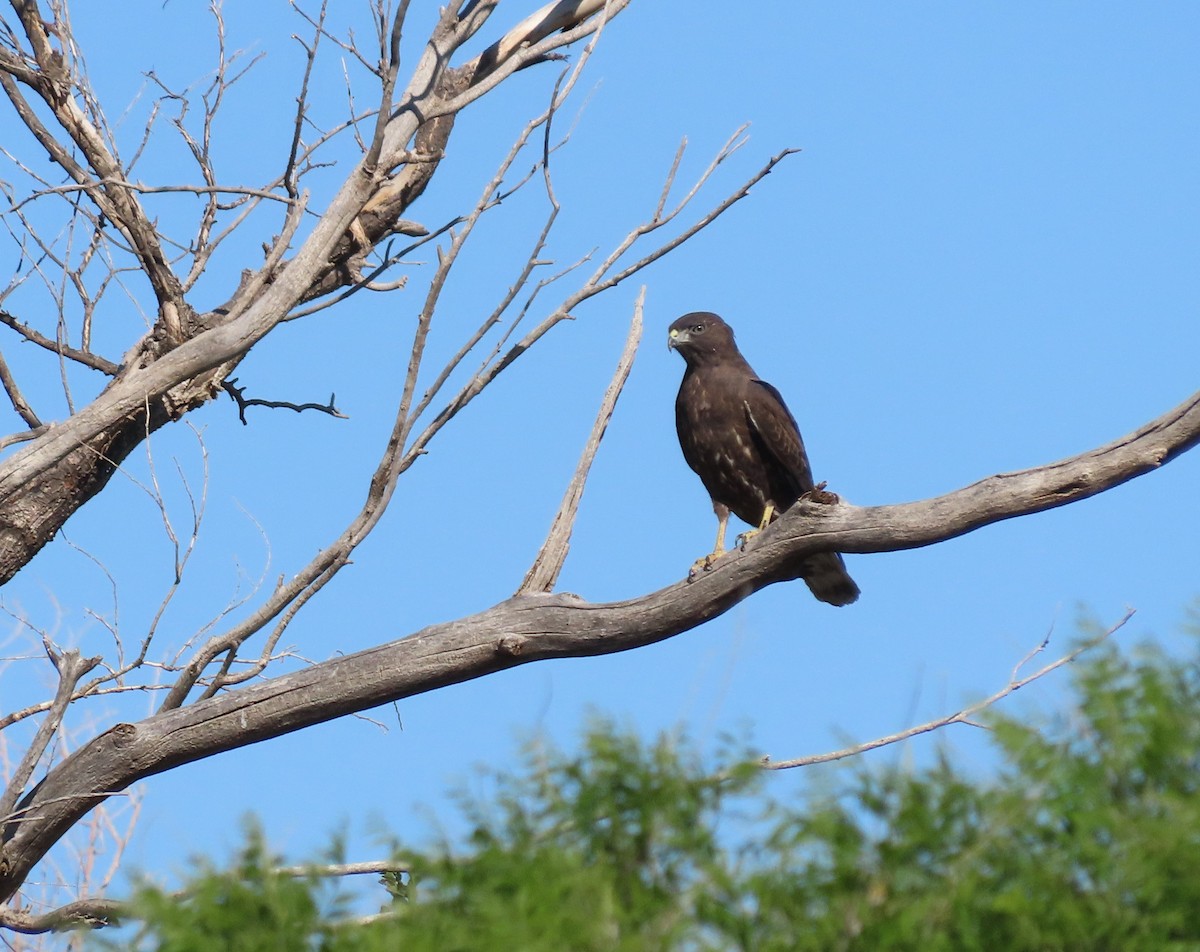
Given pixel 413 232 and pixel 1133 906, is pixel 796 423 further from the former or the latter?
pixel 1133 906

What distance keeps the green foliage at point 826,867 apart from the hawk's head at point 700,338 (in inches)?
184

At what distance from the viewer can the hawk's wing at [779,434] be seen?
270 inches

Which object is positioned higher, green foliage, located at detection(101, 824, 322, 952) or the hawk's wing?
the hawk's wing

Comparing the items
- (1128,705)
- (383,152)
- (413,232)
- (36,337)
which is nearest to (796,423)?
(413,232)

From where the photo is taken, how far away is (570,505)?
17.1ft

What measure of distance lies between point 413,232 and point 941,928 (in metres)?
4.65

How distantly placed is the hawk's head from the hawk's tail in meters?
1.47

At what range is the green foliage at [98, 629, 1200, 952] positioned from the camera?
7.97 ft

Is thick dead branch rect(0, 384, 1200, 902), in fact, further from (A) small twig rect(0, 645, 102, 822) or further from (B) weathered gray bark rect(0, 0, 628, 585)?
(B) weathered gray bark rect(0, 0, 628, 585)

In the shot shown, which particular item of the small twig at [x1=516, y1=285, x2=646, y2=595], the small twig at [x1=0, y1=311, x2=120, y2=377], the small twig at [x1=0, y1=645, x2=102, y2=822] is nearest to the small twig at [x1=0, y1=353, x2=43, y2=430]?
the small twig at [x1=0, y1=311, x2=120, y2=377]

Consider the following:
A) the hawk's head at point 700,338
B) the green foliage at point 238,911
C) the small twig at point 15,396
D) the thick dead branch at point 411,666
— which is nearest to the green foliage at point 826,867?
the green foliage at point 238,911

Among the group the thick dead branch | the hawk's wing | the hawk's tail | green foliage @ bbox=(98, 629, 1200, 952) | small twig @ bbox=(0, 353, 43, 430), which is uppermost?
small twig @ bbox=(0, 353, 43, 430)

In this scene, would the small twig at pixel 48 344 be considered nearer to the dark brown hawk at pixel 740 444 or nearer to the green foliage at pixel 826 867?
the dark brown hawk at pixel 740 444

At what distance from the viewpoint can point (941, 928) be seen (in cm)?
244
